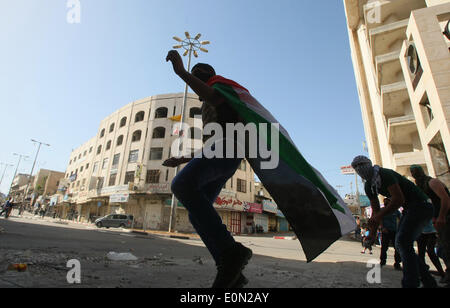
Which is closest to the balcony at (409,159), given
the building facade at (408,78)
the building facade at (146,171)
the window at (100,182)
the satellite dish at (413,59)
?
the building facade at (408,78)

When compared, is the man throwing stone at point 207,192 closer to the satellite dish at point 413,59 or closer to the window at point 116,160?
the satellite dish at point 413,59

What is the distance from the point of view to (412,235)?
7.80 ft

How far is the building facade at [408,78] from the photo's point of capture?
31.6 ft

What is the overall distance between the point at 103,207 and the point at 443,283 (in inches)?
1414

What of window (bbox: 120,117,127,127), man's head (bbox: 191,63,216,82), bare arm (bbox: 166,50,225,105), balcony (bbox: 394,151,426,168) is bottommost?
bare arm (bbox: 166,50,225,105)

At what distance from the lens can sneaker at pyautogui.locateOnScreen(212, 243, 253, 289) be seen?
1446 millimetres

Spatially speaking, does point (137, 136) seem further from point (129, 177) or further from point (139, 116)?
point (129, 177)

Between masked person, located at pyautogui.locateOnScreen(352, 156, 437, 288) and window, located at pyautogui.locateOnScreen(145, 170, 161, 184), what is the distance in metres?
26.4

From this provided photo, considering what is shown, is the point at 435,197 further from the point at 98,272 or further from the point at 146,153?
the point at 146,153

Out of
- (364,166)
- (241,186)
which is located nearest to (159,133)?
(241,186)

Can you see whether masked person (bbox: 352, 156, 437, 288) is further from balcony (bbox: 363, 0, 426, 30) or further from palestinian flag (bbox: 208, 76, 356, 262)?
balcony (bbox: 363, 0, 426, 30)

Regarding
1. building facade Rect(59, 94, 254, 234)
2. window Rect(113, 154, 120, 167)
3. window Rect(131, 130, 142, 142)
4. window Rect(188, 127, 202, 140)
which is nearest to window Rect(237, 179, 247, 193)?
building facade Rect(59, 94, 254, 234)

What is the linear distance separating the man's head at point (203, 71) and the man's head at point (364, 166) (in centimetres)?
179
